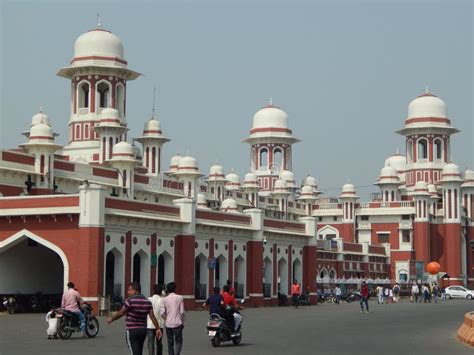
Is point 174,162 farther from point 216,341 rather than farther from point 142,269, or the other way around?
point 216,341

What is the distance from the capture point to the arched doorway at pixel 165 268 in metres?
42.8

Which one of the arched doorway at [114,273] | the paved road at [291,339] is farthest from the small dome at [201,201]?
the paved road at [291,339]

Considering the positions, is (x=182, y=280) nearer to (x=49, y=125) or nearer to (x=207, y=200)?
(x=49, y=125)

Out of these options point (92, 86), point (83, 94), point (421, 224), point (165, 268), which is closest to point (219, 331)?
point (165, 268)

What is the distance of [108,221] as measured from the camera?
125 feet

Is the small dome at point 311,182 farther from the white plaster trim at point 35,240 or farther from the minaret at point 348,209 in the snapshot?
the white plaster trim at point 35,240

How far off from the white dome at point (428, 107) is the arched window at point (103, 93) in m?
38.1

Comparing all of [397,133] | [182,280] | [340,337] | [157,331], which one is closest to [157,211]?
[182,280]

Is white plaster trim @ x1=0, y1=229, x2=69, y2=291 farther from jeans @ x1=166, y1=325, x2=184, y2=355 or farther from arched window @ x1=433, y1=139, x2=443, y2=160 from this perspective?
arched window @ x1=433, y1=139, x2=443, y2=160

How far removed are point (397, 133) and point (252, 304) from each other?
44.5m

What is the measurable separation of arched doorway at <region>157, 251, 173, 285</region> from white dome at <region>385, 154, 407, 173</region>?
57.1 meters

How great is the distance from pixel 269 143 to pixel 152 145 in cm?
2752

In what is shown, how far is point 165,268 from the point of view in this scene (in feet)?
141

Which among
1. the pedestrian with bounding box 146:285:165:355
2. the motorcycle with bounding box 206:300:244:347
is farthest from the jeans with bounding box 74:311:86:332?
the pedestrian with bounding box 146:285:165:355
